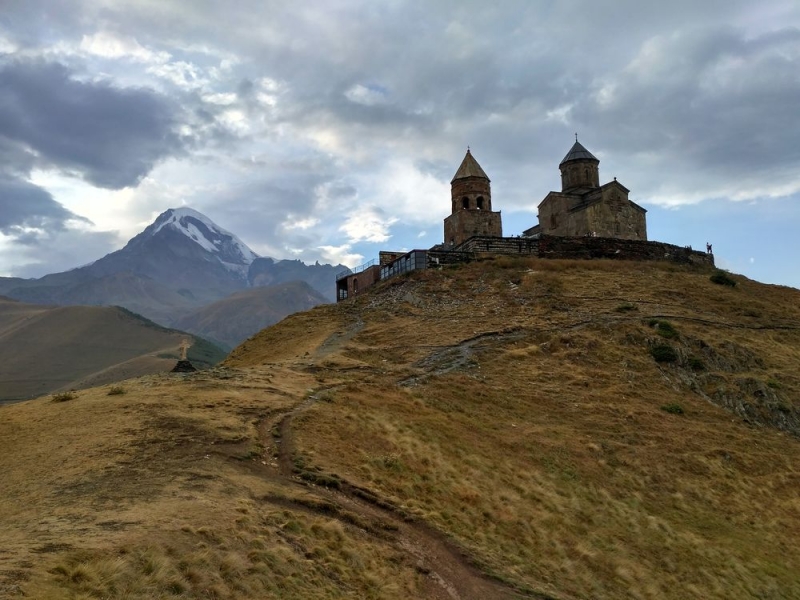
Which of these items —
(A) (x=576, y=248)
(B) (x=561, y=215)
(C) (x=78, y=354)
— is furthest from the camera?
(C) (x=78, y=354)

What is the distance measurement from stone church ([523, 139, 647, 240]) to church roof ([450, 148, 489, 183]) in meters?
7.79

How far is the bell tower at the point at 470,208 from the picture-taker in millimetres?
54062

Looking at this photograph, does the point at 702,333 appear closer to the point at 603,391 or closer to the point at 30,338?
the point at 603,391

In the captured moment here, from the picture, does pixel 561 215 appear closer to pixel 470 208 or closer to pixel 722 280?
pixel 470 208

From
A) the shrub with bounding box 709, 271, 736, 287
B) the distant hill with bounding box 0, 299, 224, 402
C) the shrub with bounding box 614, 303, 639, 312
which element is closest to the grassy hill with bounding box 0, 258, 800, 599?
the shrub with bounding box 614, 303, 639, 312

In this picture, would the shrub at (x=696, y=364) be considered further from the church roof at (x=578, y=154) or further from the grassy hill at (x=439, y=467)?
the church roof at (x=578, y=154)

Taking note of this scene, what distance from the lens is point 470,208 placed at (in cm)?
5497

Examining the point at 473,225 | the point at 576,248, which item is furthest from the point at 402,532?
the point at 473,225

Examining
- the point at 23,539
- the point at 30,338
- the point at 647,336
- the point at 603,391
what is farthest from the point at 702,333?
the point at 30,338

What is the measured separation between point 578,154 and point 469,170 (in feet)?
43.0

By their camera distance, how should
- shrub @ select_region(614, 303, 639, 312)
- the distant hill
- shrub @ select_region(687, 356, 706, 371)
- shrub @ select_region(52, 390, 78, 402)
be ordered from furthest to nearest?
1. the distant hill
2. shrub @ select_region(614, 303, 639, 312)
3. shrub @ select_region(687, 356, 706, 371)
4. shrub @ select_region(52, 390, 78, 402)

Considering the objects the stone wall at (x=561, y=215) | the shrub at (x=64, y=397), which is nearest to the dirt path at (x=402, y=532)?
the shrub at (x=64, y=397)

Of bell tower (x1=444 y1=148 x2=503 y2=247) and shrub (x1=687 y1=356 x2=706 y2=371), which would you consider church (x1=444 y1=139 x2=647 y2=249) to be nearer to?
bell tower (x1=444 y1=148 x2=503 y2=247)

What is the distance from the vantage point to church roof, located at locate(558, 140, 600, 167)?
200 feet
